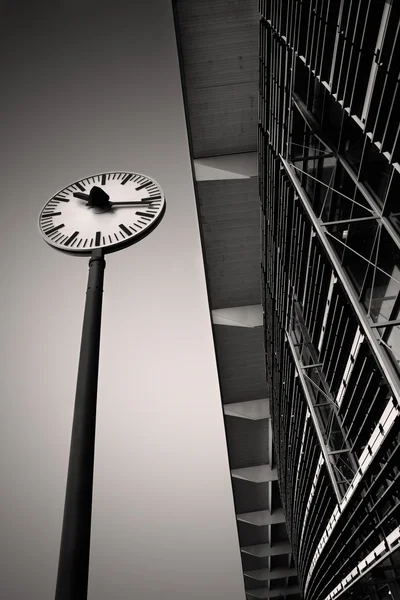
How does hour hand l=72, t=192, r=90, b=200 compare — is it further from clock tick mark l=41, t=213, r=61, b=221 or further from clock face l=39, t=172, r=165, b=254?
clock tick mark l=41, t=213, r=61, b=221

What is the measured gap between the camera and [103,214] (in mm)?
2873

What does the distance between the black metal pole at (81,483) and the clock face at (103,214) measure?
0.67 meters

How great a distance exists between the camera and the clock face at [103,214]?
2770 millimetres

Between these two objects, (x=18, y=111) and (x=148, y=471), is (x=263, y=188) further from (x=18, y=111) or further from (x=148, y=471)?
(x=148, y=471)

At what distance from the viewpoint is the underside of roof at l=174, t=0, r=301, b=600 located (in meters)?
14.7

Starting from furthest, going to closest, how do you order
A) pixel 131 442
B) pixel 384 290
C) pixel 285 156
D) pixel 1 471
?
1. pixel 285 156
2. pixel 384 290
3. pixel 131 442
4. pixel 1 471

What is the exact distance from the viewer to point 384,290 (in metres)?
10.0

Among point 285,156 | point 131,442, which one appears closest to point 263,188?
point 285,156

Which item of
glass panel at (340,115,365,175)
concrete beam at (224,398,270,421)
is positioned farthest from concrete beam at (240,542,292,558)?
glass panel at (340,115,365,175)

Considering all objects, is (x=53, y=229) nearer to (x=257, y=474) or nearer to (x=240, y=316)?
(x=240, y=316)

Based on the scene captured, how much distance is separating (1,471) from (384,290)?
7523mm

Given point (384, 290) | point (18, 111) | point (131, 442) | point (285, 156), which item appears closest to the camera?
point (131, 442)

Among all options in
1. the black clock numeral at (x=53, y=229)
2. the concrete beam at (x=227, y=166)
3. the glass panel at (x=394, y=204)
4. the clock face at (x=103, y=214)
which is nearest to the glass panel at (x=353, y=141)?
the glass panel at (x=394, y=204)

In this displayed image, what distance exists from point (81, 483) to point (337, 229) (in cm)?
1028
